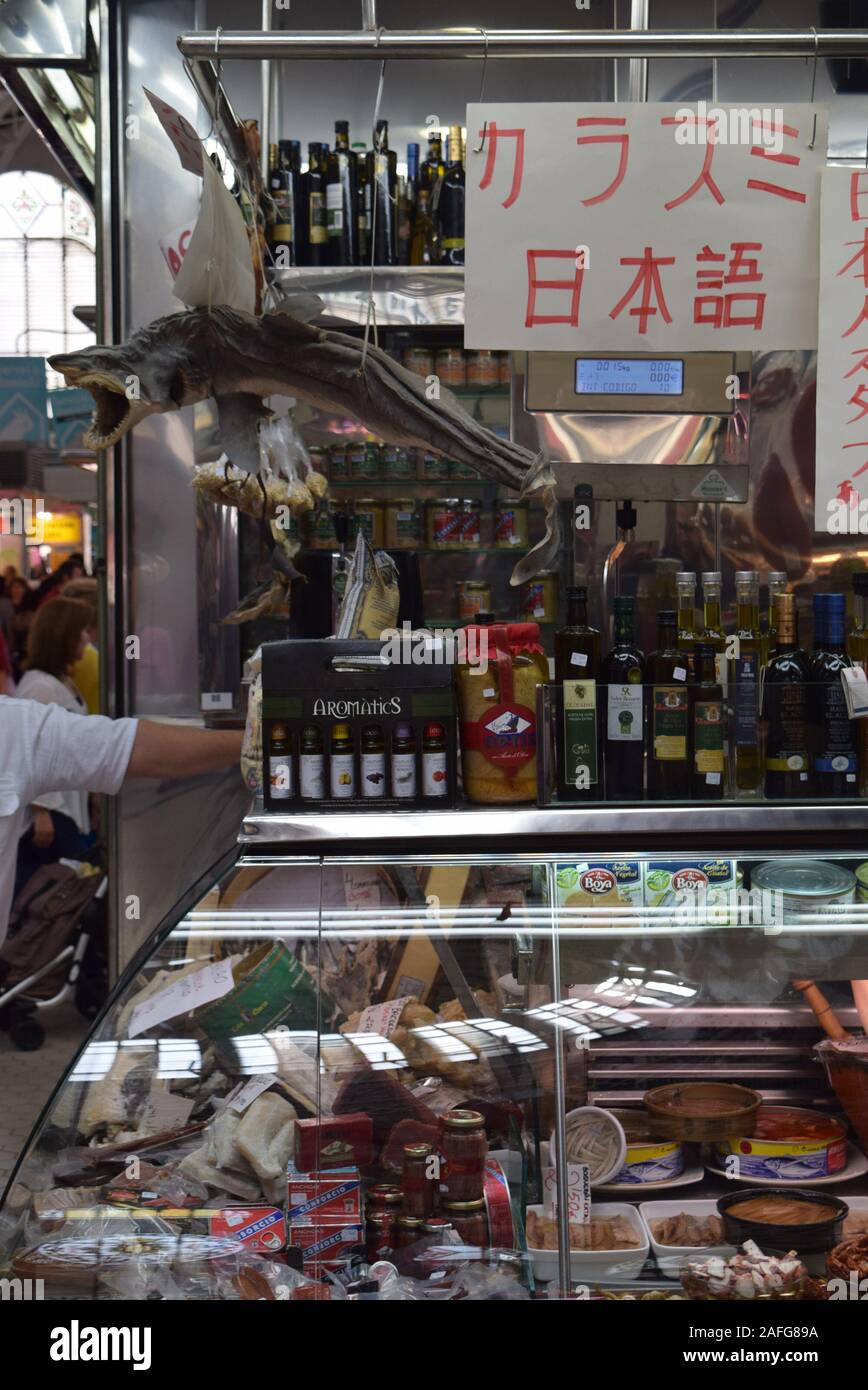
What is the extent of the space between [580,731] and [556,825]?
0.53 feet

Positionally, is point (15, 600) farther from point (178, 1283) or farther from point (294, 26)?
point (178, 1283)

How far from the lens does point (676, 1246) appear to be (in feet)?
6.77

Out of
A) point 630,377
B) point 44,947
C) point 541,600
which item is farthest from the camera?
point 44,947

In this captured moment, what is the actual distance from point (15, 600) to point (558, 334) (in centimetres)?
996

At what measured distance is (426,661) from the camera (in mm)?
2039

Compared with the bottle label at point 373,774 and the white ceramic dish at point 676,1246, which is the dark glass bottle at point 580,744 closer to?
the bottle label at point 373,774

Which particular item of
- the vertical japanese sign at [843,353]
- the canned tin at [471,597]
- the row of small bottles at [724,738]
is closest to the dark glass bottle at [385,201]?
the canned tin at [471,597]

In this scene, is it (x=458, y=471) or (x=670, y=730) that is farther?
(x=458, y=471)

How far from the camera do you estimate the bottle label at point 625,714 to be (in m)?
2.06

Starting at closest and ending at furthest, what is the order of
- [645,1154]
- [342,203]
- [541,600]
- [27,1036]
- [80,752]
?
[645,1154] < [80,752] < [342,203] < [541,600] < [27,1036]

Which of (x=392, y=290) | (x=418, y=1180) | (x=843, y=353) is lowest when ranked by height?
(x=418, y=1180)

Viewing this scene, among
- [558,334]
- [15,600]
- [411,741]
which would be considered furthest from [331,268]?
[15,600]

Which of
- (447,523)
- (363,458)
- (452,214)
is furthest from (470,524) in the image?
(452,214)

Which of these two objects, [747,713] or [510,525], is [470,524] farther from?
[747,713]
